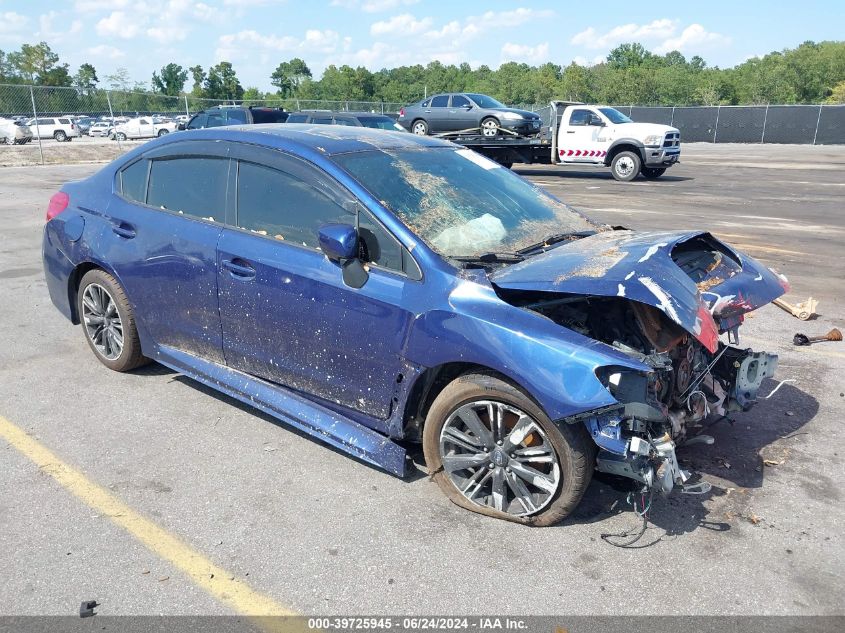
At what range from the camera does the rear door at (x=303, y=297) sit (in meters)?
3.45

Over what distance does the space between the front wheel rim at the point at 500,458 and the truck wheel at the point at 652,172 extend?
18.1 m

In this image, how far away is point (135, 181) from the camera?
4719mm

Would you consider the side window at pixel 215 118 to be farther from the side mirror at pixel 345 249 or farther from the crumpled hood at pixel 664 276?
the crumpled hood at pixel 664 276

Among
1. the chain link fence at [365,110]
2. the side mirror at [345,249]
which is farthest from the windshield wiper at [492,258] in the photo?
the chain link fence at [365,110]

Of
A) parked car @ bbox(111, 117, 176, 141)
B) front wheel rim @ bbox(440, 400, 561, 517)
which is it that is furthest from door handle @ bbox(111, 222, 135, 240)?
parked car @ bbox(111, 117, 176, 141)

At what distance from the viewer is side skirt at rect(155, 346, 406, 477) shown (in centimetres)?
350

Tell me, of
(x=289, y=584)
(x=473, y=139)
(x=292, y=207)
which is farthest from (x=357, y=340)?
(x=473, y=139)

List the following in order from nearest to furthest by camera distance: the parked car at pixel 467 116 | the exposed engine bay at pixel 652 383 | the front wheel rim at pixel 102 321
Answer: the exposed engine bay at pixel 652 383 → the front wheel rim at pixel 102 321 → the parked car at pixel 467 116

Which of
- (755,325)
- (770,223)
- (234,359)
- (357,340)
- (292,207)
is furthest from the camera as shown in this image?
(770,223)

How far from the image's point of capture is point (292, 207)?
3830 mm

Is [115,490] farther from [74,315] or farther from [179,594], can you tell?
[74,315]

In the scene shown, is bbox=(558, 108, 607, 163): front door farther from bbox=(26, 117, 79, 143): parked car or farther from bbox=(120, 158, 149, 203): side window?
bbox=(26, 117, 79, 143): parked car

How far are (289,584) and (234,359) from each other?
1620mm

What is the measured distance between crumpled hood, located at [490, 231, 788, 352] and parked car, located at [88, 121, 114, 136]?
34.1 metres
